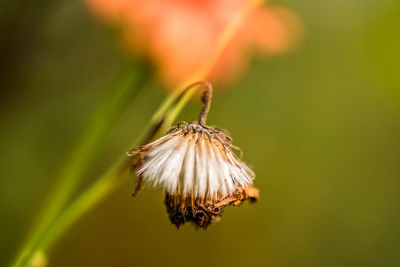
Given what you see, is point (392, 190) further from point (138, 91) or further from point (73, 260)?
point (138, 91)

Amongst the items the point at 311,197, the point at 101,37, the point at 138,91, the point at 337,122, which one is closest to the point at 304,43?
the point at 337,122

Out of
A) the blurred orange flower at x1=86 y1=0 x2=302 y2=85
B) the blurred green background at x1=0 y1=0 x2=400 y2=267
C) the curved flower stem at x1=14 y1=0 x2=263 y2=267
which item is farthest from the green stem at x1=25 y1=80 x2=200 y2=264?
the blurred green background at x1=0 y1=0 x2=400 y2=267

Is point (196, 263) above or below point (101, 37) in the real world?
below

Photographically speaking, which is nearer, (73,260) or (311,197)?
(73,260)

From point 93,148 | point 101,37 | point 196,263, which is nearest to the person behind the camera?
point 93,148

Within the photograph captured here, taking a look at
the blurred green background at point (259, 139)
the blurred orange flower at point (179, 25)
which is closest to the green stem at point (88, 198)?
the blurred orange flower at point (179, 25)

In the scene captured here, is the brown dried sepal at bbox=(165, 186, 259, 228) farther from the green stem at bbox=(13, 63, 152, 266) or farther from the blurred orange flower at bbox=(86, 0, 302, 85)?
the blurred orange flower at bbox=(86, 0, 302, 85)
